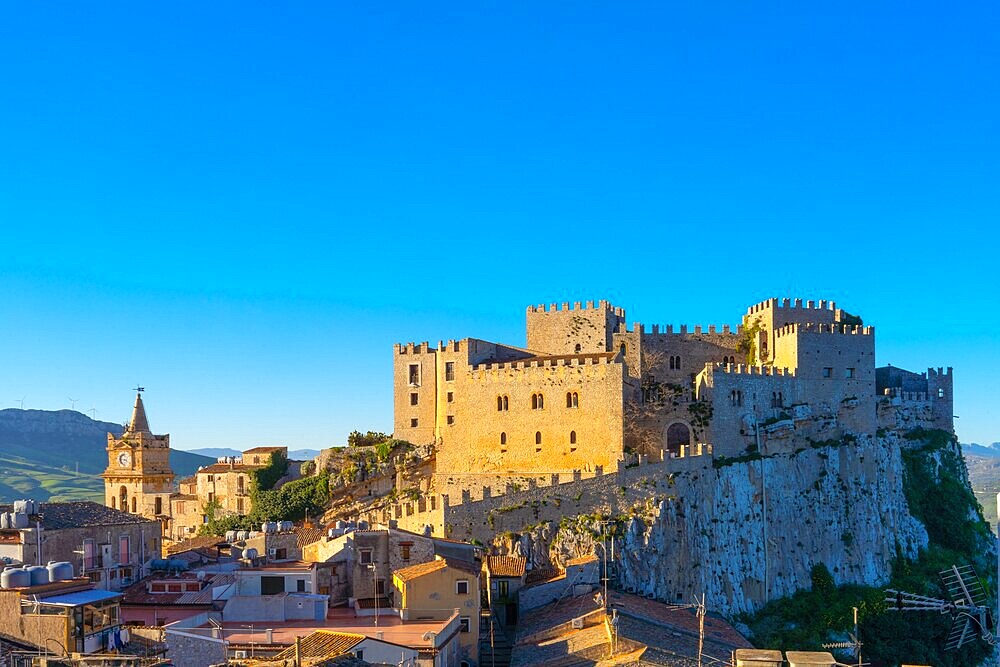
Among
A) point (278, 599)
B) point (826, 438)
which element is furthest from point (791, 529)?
point (278, 599)

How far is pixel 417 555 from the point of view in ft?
166

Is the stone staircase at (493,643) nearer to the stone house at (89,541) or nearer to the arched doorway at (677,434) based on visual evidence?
the stone house at (89,541)

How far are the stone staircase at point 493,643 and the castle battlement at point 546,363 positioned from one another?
73.0ft

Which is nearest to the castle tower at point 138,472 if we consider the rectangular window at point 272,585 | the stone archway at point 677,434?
the stone archway at point 677,434

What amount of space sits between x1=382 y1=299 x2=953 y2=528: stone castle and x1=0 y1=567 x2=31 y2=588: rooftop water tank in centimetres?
3336

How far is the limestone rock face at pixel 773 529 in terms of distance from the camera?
6175 centimetres

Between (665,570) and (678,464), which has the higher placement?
(678,464)

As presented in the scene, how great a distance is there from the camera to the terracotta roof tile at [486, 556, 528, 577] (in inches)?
2135

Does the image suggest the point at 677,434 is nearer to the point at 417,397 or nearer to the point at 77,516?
the point at 417,397

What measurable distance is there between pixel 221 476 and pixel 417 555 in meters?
35.9

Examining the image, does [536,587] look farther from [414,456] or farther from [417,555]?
[414,456]

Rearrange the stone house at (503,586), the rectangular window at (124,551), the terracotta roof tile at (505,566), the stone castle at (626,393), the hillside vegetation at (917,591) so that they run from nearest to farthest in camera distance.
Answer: the rectangular window at (124,551)
the stone house at (503,586)
the terracotta roof tile at (505,566)
the hillside vegetation at (917,591)
the stone castle at (626,393)

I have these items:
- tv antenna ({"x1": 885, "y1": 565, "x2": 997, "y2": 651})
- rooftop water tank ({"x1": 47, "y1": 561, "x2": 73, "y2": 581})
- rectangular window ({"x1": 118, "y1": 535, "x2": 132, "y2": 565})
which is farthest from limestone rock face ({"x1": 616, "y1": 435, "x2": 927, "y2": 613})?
rooftop water tank ({"x1": 47, "y1": 561, "x2": 73, "y2": 581})

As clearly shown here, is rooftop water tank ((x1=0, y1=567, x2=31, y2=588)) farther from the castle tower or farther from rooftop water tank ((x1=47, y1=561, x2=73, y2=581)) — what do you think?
the castle tower
